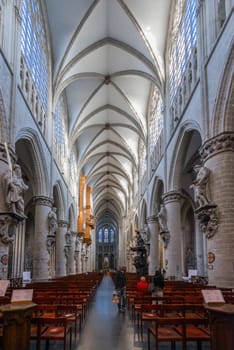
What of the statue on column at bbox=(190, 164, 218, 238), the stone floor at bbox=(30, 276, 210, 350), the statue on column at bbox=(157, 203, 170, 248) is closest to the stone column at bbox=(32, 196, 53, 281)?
the statue on column at bbox=(157, 203, 170, 248)

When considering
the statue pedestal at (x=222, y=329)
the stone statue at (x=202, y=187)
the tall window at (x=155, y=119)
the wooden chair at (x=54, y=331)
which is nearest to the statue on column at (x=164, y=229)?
the tall window at (x=155, y=119)

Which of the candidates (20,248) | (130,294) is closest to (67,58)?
(20,248)

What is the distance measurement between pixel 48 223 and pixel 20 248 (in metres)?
9.72

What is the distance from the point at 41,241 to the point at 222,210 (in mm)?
13148

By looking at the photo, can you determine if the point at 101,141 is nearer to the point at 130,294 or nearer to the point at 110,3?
the point at 110,3

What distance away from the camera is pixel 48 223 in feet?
83.1

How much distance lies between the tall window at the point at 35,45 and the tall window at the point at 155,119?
27.9 feet

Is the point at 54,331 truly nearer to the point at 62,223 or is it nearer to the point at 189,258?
the point at 62,223

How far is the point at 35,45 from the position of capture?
2377cm

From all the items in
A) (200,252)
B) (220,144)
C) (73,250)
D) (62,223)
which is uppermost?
(220,144)

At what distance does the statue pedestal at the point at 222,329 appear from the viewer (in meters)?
5.57

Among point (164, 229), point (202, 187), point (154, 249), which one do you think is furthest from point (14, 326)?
point (154, 249)

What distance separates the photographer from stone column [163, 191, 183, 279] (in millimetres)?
23359

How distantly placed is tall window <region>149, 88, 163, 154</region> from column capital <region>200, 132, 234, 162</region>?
46.6 ft
